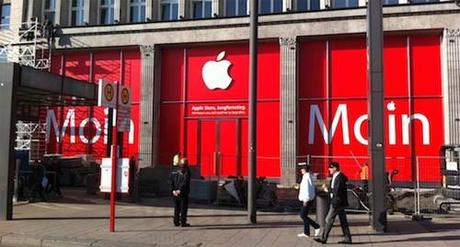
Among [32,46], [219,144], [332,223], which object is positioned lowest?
[332,223]

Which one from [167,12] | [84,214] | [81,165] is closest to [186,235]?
[84,214]

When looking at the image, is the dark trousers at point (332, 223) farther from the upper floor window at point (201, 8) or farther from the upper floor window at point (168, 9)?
the upper floor window at point (168, 9)

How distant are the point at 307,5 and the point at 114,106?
1816cm

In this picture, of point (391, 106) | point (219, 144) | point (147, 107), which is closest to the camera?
point (391, 106)

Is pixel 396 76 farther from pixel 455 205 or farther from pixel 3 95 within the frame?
pixel 3 95

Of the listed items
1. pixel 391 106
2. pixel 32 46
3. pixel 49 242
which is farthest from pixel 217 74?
pixel 49 242

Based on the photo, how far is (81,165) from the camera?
28.8 metres

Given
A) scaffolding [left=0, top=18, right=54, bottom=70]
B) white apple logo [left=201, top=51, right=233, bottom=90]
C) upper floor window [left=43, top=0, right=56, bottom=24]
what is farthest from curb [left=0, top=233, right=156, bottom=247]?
upper floor window [left=43, top=0, right=56, bottom=24]

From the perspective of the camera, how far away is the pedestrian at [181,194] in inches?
589

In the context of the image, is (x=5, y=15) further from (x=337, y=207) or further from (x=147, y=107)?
(x=337, y=207)

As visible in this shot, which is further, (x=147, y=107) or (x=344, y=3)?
(x=147, y=107)

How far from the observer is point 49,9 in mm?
35406

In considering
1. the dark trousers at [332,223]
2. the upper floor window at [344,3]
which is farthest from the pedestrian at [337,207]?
the upper floor window at [344,3]

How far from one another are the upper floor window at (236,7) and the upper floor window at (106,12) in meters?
6.71
